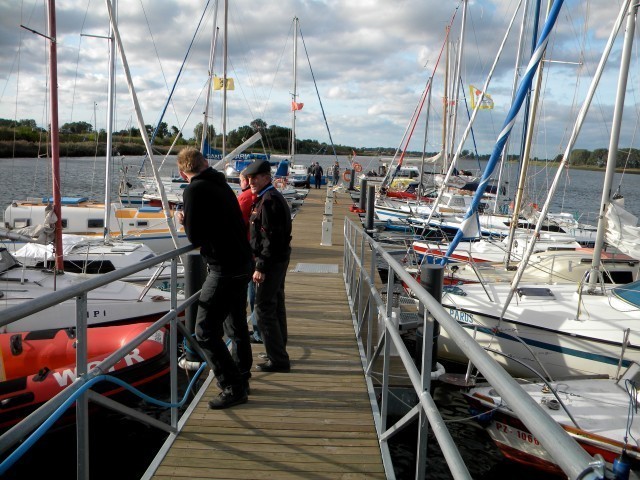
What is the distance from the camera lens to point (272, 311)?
4578 millimetres

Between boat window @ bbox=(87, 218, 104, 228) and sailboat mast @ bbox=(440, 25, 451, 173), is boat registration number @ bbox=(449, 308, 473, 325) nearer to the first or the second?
boat window @ bbox=(87, 218, 104, 228)

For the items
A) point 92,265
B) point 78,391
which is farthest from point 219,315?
point 92,265

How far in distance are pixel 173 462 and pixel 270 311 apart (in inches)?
61.8

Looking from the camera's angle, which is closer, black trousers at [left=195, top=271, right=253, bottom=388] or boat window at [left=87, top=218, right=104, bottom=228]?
black trousers at [left=195, top=271, right=253, bottom=388]

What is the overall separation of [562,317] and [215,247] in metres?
5.85

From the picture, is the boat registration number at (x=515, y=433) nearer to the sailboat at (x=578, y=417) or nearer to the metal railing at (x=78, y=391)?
A: the sailboat at (x=578, y=417)

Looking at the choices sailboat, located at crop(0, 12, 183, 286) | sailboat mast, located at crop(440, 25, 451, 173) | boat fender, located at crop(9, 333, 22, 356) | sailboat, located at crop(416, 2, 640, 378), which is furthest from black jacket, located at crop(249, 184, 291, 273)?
sailboat mast, located at crop(440, 25, 451, 173)

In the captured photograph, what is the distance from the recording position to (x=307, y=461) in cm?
334

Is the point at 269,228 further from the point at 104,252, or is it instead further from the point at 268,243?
the point at 104,252

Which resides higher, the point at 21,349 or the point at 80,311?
the point at 80,311

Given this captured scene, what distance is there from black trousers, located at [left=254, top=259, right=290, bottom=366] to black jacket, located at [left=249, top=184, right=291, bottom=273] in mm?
103

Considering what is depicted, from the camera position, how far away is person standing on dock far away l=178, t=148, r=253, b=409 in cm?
362

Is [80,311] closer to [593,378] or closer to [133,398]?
[133,398]

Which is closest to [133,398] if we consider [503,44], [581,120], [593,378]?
[593,378]
